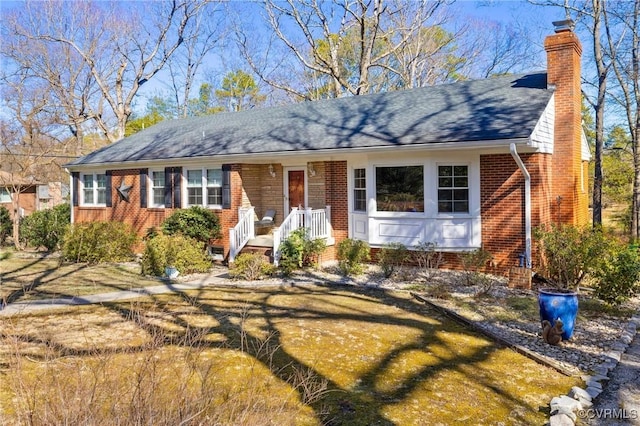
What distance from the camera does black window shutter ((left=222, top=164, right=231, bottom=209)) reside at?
547 inches

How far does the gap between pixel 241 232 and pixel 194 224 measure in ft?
5.24

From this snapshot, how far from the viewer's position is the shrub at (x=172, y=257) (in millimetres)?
11836

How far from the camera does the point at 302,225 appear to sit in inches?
485

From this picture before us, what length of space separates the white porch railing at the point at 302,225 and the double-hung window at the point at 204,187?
321cm

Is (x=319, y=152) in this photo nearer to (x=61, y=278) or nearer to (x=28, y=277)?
(x=61, y=278)

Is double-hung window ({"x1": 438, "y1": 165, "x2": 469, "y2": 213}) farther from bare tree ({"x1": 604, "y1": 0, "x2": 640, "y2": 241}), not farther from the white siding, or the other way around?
bare tree ({"x1": 604, "y1": 0, "x2": 640, "y2": 241})

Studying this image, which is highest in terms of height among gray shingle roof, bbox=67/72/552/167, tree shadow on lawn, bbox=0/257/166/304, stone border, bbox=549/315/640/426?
gray shingle roof, bbox=67/72/552/167

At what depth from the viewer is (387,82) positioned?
3108cm

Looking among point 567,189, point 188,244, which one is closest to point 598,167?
point 567,189

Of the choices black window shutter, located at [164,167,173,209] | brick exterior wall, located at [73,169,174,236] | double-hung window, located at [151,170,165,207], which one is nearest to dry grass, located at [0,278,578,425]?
black window shutter, located at [164,167,173,209]

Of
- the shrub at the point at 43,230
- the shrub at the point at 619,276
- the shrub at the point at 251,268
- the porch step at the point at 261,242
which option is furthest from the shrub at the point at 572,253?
the shrub at the point at 43,230

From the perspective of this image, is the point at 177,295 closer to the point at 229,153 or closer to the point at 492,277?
the point at 229,153

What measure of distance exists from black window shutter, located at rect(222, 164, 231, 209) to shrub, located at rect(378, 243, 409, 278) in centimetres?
516

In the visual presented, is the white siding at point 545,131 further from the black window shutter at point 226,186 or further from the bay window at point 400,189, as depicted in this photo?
the black window shutter at point 226,186
